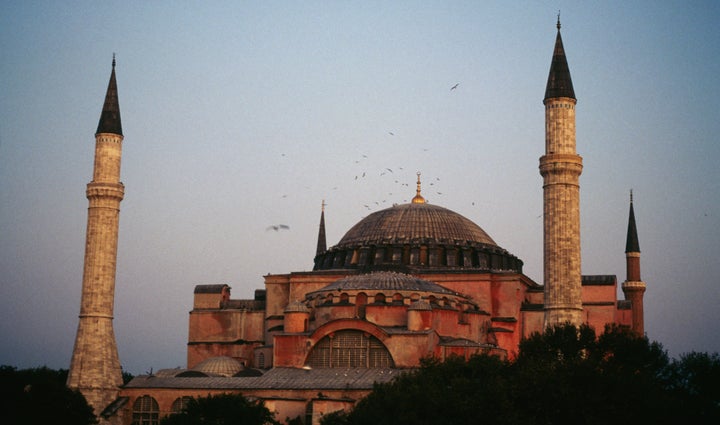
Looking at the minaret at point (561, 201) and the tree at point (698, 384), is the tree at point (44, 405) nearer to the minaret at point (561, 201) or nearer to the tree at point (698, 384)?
the minaret at point (561, 201)

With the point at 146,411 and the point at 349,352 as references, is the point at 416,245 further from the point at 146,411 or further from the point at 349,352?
the point at 146,411

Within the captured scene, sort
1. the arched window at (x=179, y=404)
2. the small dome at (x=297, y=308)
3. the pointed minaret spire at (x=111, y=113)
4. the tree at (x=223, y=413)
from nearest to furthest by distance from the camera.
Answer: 1. the tree at (x=223, y=413)
2. the arched window at (x=179, y=404)
3. the small dome at (x=297, y=308)
4. the pointed minaret spire at (x=111, y=113)

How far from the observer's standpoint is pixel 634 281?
1909 inches

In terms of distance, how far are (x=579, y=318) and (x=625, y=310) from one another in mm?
6944

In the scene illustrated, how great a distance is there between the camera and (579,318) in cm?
3716

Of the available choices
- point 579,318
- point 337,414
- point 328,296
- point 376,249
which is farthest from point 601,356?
point 376,249

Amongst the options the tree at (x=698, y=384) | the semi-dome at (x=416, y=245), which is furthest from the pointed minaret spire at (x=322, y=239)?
the tree at (x=698, y=384)

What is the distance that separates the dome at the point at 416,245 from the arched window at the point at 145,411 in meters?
10.8

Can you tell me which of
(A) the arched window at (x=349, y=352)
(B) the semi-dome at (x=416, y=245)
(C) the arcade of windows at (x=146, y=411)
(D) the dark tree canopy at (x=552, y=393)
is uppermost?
(B) the semi-dome at (x=416, y=245)

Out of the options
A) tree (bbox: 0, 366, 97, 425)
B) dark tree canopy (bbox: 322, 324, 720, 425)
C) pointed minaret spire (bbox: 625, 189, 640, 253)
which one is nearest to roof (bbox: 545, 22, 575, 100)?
dark tree canopy (bbox: 322, 324, 720, 425)

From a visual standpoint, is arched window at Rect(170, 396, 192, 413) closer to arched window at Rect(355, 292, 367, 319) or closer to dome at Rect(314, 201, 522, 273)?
arched window at Rect(355, 292, 367, 319)

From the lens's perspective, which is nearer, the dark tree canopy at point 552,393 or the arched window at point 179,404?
the dark tree canopy at point 552,393

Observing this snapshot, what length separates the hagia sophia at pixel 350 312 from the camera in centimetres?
3691

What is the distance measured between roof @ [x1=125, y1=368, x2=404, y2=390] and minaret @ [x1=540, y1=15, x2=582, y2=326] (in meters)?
5.63
